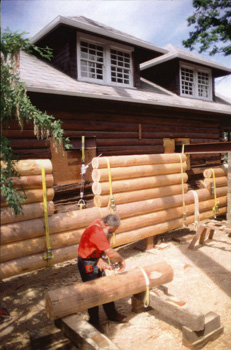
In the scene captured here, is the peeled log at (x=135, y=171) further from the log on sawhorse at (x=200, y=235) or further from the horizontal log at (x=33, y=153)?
the horizontal log at (x=33, y=153)

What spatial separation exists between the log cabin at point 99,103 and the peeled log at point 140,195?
2.17m

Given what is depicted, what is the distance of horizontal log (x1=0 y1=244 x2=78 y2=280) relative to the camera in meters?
4.84

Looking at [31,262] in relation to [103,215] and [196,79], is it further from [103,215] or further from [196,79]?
[196,79]

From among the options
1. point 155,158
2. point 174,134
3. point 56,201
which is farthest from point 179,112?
point 56,201

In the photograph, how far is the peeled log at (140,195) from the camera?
21.4 ft

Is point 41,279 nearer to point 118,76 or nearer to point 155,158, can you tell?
point 155,158

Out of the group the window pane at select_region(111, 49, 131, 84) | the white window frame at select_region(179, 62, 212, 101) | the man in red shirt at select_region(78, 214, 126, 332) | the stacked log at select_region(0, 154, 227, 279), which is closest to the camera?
the man in red shirt at select_region(78, 214, 126, 332)

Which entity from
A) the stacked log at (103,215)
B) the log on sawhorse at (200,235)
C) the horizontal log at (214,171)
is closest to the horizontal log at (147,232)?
the stacked log at (103,215)

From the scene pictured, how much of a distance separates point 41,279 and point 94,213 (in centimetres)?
193

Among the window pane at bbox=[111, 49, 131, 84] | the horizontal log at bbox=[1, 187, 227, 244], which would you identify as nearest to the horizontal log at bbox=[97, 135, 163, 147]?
the window pane at bbox=[111, 49, 131, 84]

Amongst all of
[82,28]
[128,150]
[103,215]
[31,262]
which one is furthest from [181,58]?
[31,262]

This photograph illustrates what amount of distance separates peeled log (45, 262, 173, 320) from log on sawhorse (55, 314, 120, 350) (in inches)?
5.2

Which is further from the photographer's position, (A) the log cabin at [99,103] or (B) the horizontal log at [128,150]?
(B) the horizontal log at [128,150]

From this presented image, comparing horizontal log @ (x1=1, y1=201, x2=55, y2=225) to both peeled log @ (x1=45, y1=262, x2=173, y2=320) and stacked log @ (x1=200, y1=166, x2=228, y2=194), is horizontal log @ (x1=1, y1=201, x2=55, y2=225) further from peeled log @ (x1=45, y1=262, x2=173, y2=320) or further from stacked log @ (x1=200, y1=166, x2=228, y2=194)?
stacked log @ (x1=200, y1=166, x2=228, y2=194)
